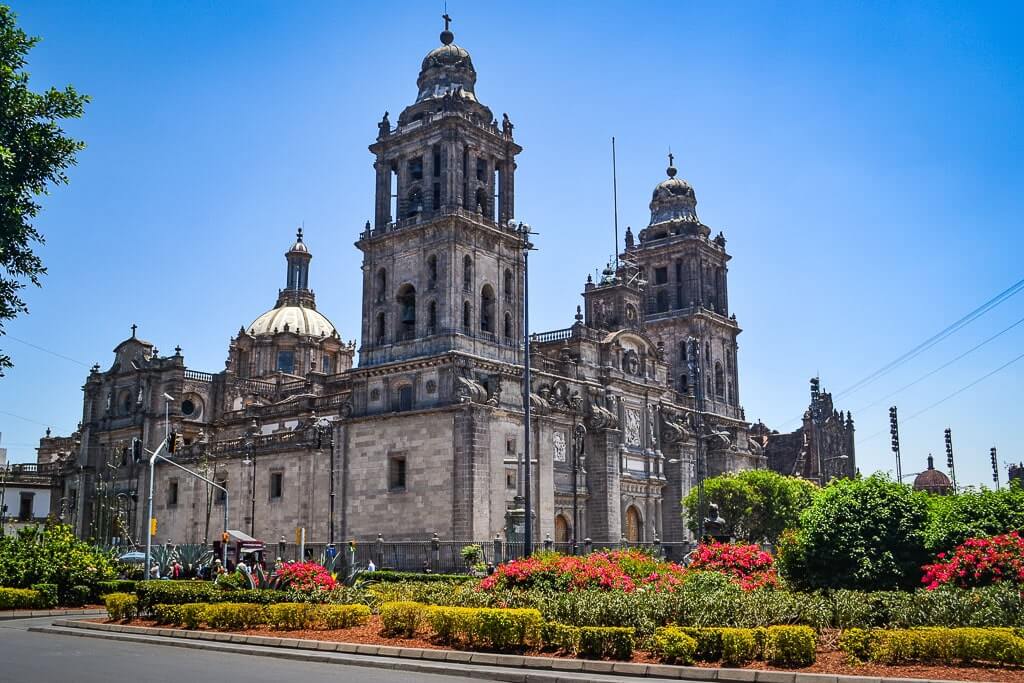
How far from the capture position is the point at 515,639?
722 inches

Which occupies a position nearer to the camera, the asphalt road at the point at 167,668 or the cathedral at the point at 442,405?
the asphalt road at the point at 167,668

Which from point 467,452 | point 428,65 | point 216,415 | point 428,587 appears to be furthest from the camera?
point 216,415

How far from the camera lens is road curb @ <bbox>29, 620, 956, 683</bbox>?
15570 millimetres

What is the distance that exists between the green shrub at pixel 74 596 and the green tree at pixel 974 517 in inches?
1002

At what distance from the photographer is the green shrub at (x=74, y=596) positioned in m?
31.0

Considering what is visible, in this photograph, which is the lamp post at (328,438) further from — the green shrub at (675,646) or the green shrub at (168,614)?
the green shrub at (675,646)

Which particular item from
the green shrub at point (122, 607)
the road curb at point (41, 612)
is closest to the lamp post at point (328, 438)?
the road curb at point (41, 612)

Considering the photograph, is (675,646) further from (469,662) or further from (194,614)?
(194,614)

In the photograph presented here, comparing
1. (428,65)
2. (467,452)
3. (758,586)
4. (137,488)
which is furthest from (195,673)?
(137,488)

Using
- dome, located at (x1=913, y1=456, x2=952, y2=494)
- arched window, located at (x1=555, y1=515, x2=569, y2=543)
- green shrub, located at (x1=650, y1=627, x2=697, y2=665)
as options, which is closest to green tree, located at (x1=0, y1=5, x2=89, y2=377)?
green shrub, located at (x1=650, y1=627, x2=697, y2=665)

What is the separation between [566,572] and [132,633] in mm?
10696

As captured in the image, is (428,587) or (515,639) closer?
(515,639)

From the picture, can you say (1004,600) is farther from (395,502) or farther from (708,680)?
(395,502)

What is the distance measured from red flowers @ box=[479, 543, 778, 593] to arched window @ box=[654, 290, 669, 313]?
51.9 metres
